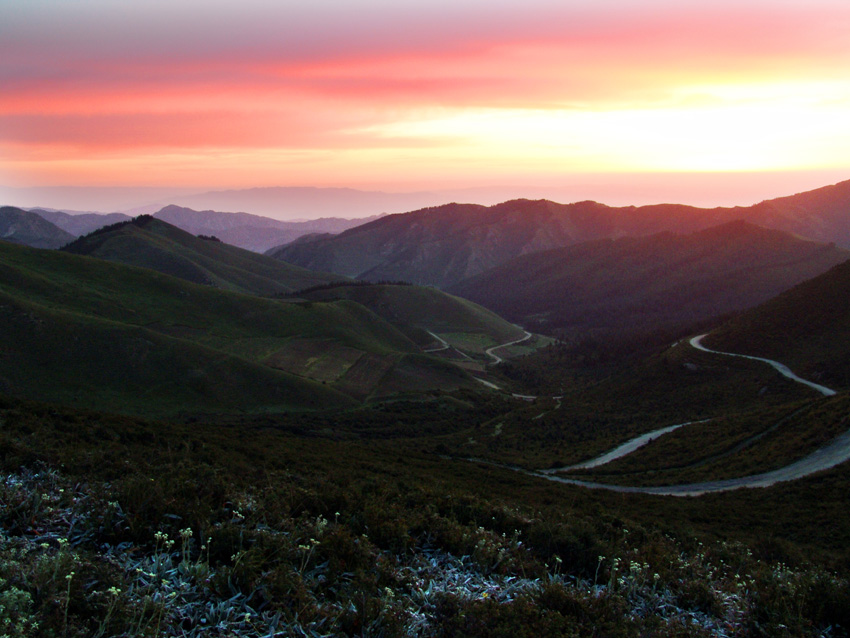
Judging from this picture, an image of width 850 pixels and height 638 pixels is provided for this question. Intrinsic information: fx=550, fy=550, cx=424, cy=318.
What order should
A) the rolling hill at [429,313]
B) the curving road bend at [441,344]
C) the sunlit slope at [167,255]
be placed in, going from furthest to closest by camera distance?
the sunlit slope at [167,255] < the rolling hill at [429,313] < the curving road bend at [441,344]

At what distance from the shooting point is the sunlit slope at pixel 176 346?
62.2 metres

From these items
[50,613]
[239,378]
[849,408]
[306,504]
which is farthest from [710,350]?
[50,613]

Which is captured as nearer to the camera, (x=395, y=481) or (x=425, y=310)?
(x=395, y=481)

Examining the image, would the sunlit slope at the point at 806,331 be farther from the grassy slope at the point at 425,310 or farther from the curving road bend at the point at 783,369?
the grassy slope at the point at 425,310

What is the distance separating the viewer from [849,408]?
115 ft

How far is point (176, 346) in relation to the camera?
238 feet

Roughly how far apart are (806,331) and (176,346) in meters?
77.4

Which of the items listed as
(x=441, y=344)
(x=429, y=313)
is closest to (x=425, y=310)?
(x=429, y=313)

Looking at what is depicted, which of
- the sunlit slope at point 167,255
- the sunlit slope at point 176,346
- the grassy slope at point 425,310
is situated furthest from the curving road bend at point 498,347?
the sunlit slope at point 167,255

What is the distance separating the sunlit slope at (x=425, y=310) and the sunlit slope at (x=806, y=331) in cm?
8855

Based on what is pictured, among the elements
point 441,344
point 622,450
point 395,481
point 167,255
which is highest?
point 167,255

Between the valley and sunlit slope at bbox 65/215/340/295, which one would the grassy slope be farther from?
the valley

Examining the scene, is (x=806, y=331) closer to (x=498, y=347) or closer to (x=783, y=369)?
(x=783, y=369)

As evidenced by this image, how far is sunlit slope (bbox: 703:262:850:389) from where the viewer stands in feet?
183
